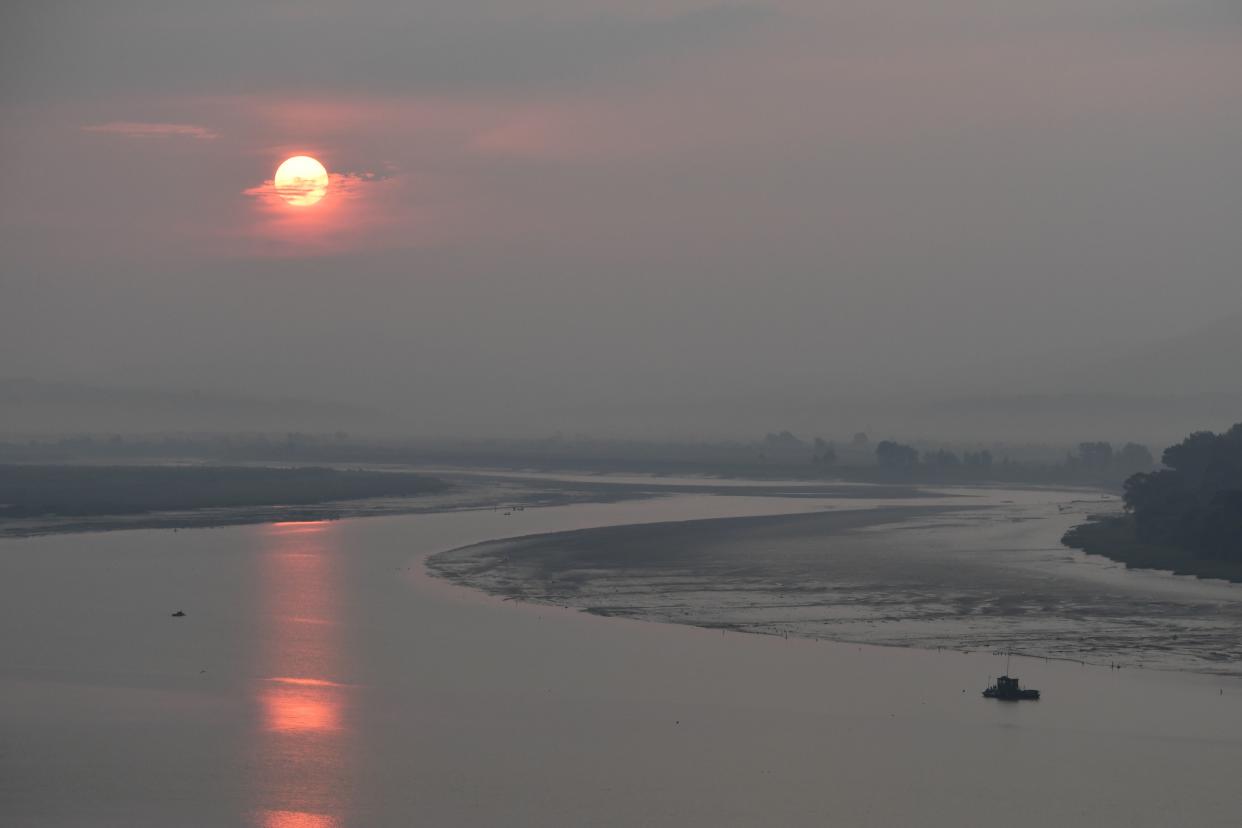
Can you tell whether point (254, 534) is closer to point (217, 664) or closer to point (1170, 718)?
Result: point (217, 664)

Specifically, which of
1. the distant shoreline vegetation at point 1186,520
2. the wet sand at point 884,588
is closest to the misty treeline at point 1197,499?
the distant shoreline vegetation at point 1186,520

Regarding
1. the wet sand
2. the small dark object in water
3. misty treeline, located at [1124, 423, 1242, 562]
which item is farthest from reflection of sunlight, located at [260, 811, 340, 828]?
misty treeline, located at [1124, 423, 1242, 562]

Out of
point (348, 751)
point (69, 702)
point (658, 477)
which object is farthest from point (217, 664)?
point (658, 477)

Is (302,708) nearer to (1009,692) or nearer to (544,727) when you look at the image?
(544,727)

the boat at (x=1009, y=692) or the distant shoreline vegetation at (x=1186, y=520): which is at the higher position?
the distant shoreline vegetation at (x=1186, y=520)

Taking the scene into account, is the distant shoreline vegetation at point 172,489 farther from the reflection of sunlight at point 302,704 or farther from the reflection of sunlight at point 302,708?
the reflection of sunlight at point 302,708

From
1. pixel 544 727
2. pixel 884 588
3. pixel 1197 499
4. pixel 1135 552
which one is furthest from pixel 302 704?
pixel 1197 499

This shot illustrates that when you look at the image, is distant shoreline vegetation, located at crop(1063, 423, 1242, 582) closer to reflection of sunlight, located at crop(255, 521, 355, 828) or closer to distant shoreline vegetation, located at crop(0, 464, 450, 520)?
reflection of sunlight, located at crop(255, 521, 355, 828)
